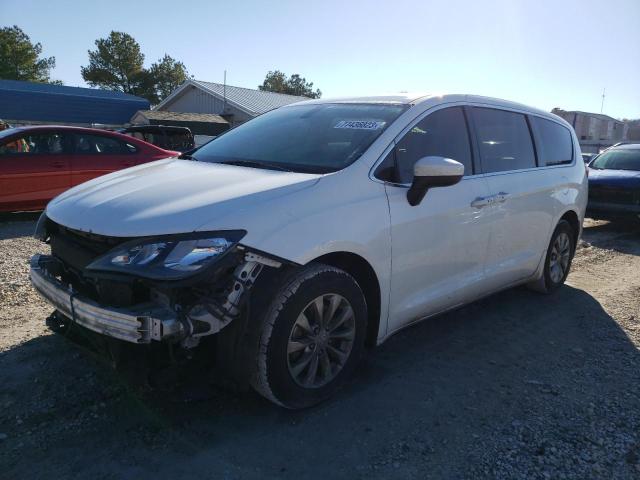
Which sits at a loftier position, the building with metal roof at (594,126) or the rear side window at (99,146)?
the building with metal roof at (594,126)

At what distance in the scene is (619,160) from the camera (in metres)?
10.1

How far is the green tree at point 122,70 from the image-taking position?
59.1 m

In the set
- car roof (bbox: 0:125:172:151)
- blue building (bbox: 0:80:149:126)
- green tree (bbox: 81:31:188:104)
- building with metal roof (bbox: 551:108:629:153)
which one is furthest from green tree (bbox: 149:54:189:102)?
car roof (bbox: 0:125:172:151)

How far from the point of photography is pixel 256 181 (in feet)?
9.36

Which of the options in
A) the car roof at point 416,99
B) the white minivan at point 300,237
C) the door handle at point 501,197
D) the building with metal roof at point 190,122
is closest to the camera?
the white minivan at point 300,237

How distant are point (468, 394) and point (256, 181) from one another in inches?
72.2

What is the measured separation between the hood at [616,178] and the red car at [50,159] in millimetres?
8138

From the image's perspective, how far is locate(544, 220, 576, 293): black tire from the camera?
4953 millimetres

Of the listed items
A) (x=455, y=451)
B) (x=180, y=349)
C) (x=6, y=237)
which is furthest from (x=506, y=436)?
(x=6, y=237)

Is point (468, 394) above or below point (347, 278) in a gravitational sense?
below

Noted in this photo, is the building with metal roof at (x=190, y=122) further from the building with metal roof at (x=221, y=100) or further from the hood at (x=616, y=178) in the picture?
the hood at (x=616, y=178)

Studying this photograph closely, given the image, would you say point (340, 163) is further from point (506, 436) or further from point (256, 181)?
point (506, 436)

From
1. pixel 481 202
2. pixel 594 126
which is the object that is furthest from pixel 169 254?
pixel 594 126

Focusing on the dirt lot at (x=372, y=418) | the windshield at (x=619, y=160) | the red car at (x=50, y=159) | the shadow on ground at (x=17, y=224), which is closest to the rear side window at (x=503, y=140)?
the dirt lot at (x=372, y=418)
